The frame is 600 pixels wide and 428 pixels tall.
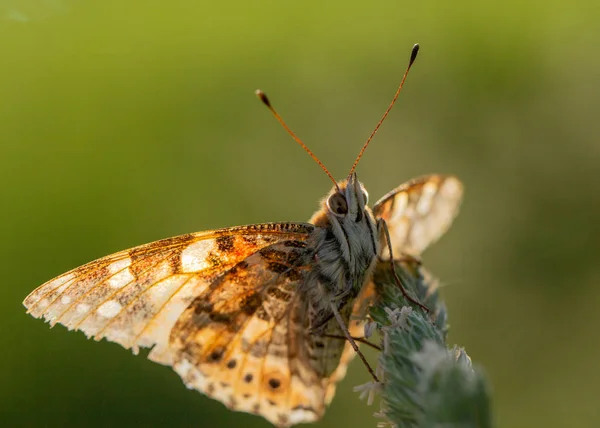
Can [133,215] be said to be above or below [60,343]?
above

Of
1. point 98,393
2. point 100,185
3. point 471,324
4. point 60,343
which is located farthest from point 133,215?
point 471,324

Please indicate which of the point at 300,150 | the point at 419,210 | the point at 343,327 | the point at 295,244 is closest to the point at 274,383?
the point at 343,327

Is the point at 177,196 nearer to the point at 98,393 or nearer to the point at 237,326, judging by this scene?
the point at 98,393

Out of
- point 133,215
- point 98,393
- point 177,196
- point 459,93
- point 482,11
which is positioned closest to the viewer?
point 98,393

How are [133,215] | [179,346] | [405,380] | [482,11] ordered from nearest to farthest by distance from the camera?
1. [405,380]
2. [179,346]
3. [133,215]
4. [482,11]

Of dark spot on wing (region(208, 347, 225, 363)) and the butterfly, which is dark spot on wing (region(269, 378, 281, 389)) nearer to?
the butterfly

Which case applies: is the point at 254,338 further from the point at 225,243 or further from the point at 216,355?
the point at 225,243
